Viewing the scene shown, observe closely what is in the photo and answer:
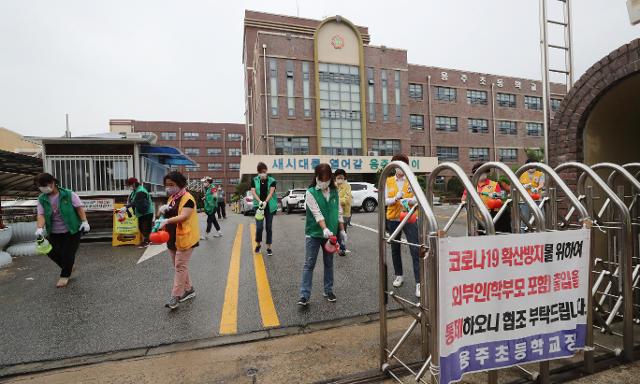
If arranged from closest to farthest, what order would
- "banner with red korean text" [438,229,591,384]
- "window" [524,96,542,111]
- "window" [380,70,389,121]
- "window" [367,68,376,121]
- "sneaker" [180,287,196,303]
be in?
"banner with red korean text" [438,229,591,384], "sneaker" [180,287,196,303], "window" [367,68,376,121], "window" [380,70,389,121], "window" [524,96,542,111]

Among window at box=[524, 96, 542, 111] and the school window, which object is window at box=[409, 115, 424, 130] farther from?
window at box=[524, 96, 542, 111]

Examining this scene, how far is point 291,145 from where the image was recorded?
34969 mm

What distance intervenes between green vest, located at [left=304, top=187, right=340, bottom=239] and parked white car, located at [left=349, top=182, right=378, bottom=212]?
1310 cm

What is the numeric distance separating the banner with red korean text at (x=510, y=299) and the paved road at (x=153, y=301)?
193 cm

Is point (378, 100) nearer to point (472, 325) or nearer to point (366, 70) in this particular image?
point (366, 70)

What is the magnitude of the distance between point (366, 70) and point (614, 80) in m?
35.7

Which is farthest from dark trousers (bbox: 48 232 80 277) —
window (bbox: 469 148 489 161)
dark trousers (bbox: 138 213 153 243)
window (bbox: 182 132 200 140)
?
window (bbox: 182 132 200 140)

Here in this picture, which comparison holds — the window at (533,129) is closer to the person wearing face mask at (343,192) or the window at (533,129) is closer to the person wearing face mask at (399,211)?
the person wearing face mask at (343,192)

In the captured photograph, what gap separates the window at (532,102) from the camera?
46.2m

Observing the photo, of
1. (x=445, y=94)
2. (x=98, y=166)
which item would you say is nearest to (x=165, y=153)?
(x=98, y=166)

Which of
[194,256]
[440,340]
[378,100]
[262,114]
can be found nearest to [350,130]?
[378,100]

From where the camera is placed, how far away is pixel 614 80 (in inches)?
150

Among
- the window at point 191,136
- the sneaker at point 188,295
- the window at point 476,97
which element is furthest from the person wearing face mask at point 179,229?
the window at point 191,136

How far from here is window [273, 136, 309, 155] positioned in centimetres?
3441
